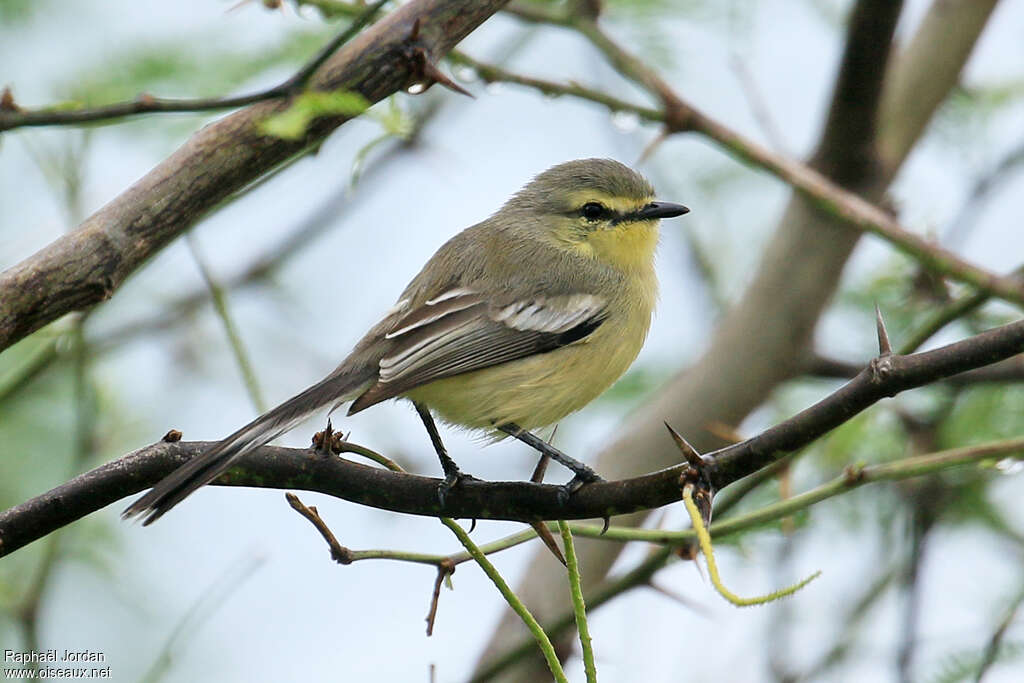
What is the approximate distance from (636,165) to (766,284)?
0.99 m

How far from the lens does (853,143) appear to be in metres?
5.35

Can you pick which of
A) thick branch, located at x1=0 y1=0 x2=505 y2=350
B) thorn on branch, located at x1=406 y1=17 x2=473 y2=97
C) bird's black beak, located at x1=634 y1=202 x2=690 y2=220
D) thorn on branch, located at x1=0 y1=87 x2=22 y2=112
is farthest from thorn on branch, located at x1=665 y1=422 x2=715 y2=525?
bird's black beak, located at x1=634 y1=202 x2=690 y2=220

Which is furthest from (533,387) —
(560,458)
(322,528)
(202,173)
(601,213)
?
(202,173)

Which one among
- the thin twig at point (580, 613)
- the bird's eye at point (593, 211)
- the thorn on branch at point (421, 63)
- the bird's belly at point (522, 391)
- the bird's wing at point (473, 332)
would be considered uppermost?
the bird's eye at point (593, 211)

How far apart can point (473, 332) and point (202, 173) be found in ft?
6.05

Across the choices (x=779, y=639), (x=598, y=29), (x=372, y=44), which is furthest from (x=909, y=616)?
(x=372, y=44)

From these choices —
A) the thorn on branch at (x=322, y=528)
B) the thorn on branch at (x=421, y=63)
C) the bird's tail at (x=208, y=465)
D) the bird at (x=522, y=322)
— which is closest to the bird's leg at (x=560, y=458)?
the bird at (x=522, y=322)

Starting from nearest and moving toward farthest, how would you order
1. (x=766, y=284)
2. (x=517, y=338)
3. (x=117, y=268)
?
(x=117, y=268) < (x=517, y=338) < (x=766, y=284)

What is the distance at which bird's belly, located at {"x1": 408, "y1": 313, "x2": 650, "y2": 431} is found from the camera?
4.15 m

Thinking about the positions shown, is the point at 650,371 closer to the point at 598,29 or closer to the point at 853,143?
the point at 853,143

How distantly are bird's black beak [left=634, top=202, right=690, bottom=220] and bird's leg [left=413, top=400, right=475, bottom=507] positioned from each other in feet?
4.75

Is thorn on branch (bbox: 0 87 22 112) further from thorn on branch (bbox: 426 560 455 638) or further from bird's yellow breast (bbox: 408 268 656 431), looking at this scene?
bird's yellow breast (bbox: 408 268 656 431)

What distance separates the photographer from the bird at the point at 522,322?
13.1ft

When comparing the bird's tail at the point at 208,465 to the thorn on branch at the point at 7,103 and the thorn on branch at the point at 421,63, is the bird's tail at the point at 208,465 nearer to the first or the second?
the thorn on branch at the point at 7,103
